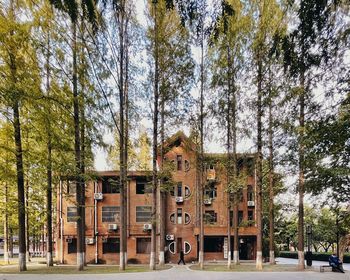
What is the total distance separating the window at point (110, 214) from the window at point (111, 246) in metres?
1.59

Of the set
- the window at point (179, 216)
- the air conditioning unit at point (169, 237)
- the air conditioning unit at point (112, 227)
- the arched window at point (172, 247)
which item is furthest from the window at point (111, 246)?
the window at point (179, 216)

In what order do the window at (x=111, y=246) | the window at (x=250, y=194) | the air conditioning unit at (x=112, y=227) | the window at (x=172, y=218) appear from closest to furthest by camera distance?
the air conditioning unit at (x=112, y=227) → the window at (x=111, y=246) → the window at (x=172, y=218) → the window at (x=250, y=194)

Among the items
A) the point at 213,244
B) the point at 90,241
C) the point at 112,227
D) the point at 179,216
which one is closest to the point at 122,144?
the point at 112,227

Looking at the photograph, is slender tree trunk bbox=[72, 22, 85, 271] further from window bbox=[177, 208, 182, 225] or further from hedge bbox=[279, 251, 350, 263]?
hedge bbox=[279, 251, 350, 263]

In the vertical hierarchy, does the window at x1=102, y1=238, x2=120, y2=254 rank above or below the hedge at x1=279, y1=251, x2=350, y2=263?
above

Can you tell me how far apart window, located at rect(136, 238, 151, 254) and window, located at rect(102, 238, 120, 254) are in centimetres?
168

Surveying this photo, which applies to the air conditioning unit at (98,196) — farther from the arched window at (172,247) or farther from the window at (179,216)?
the arched window at (172,247)

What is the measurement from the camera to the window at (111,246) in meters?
33.1

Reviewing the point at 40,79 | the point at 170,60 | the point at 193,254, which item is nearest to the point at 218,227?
the point at 193,254

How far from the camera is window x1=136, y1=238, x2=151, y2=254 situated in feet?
109

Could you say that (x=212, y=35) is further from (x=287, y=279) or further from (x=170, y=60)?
(x=170, y=60)

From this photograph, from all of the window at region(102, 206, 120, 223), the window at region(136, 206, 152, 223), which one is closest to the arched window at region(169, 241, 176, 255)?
the window at region(136, 206, 152, 223)

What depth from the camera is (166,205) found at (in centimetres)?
3403

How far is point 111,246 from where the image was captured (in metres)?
33.2
